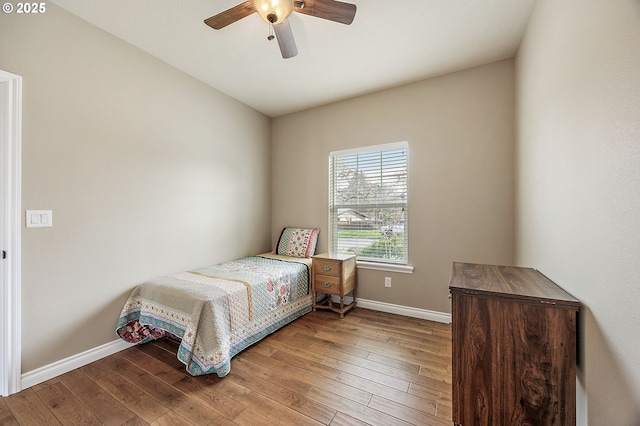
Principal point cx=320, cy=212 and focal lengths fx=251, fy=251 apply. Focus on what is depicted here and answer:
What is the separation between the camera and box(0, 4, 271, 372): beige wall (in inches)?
69.5

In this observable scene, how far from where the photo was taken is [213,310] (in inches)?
73.4

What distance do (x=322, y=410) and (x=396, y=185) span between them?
91.2 inches

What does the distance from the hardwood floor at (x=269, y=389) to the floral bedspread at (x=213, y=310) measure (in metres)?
0.14

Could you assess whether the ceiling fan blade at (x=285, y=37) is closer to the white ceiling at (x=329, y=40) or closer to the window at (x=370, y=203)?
the white ceiling at (x=329, y=40)

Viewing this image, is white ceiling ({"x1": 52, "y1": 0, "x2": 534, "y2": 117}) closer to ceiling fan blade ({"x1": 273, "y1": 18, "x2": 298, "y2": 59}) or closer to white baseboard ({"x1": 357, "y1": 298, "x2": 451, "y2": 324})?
ceiling fan blade ({"x1": 273, "y1": 18, "x2": 298, "y2": 59})

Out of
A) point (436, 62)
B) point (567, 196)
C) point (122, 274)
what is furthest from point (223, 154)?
point (567, 196)

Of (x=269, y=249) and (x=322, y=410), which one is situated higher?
(x=269, y=249)

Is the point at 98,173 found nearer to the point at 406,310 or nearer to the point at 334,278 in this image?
the point at 334,278

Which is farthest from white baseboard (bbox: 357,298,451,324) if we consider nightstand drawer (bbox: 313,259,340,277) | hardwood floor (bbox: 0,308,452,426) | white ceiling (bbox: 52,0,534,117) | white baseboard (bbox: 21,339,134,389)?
white ceiling (bbox: 52,0,534,117)

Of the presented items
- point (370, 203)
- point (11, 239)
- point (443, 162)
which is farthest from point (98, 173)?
point (443, 162)

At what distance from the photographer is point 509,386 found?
1.14 metres

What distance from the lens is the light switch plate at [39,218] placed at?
5.69 ft

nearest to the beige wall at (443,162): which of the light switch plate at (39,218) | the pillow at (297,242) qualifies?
the pillow at (297,242)

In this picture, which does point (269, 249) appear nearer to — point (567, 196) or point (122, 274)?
point (122, 274)
